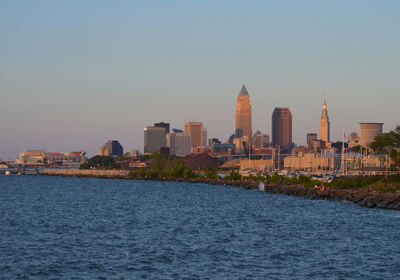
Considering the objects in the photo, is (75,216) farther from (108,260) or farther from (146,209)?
(108,260)

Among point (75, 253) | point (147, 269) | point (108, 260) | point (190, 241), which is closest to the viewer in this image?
point (147, 269)

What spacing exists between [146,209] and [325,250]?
152 feet

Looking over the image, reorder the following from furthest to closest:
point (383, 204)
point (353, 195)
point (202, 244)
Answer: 1. point (353, 195)
2. point (383, 204)
3. point (202, 244)

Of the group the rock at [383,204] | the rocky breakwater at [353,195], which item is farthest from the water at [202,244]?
the rocky breakwater at [353,195]

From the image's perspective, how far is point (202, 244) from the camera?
50.6 metres

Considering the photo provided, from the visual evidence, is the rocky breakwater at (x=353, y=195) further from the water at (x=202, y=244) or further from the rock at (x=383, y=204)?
the water at (x=202, y=244)

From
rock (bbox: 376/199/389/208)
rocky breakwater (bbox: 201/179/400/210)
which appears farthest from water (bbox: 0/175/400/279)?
rocky breakwater (bbox: 201/179/400/210)

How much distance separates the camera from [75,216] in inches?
3049

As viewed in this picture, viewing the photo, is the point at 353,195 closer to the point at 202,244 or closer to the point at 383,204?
the point at 383,204

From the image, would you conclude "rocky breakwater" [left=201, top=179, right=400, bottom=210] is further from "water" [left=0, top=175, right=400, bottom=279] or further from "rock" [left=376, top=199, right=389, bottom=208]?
"water" [left=0, top=175, right=400, bottom=279]

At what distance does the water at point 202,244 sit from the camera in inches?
1526

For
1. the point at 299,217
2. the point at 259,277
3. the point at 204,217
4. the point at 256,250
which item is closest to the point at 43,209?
the point at 204,217

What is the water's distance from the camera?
38.8 metres

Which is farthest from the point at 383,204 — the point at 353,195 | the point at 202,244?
the point at 202,244
